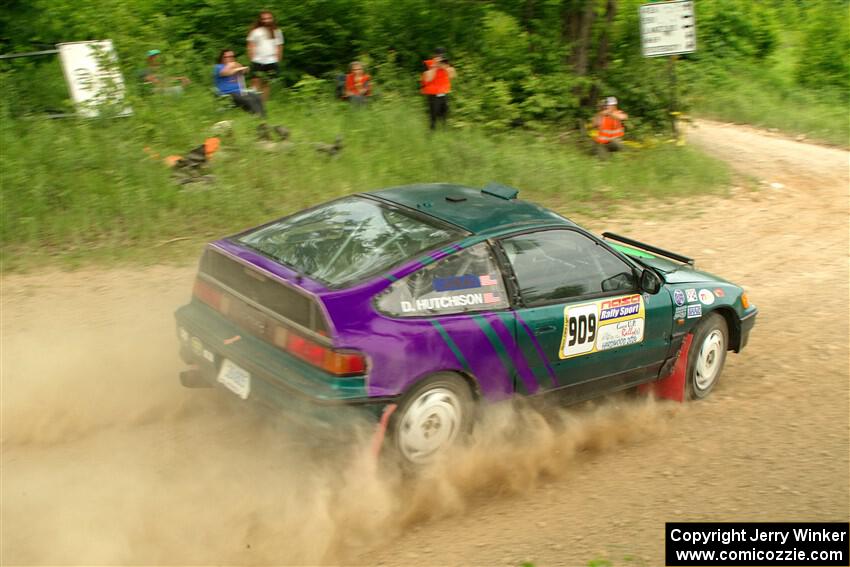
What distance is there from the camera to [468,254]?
4871mm

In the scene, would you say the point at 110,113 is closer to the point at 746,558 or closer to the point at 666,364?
the point at 666,364

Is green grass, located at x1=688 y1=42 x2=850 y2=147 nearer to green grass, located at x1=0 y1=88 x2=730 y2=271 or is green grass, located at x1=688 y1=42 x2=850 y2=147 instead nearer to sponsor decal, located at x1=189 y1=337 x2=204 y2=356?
green grass, located at x1=0 y1=88 x2=730 y2=271

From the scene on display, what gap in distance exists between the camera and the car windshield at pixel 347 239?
15.4 feet

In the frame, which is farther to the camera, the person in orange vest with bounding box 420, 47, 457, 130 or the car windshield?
the person in orange vest with bounding box 420, 47, 457, 130

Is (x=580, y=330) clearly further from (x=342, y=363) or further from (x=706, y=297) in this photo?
(x=342, y=363)

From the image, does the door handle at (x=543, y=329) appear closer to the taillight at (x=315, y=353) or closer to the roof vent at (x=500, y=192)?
the roof vent at (x=500, y=192)

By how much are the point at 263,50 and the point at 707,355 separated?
404 inches

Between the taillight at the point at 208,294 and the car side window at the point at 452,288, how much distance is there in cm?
109

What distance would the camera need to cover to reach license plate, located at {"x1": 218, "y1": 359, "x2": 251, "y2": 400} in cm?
464

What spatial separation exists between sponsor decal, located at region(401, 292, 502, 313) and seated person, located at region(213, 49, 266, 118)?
862cm

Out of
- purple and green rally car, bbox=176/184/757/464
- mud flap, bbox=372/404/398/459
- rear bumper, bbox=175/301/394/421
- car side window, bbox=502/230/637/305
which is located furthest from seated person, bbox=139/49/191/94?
mud flap, bbox=372/404/398/459

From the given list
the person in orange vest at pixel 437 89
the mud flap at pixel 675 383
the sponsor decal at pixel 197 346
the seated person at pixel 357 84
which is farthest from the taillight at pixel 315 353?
the seated person at pixel 357 84

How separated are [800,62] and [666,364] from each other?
19.6 m

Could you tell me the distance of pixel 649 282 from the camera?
557 cm
